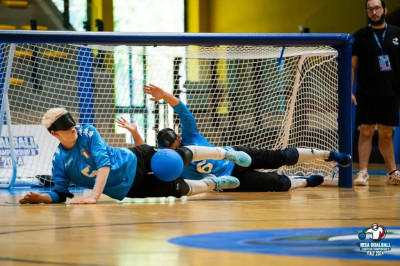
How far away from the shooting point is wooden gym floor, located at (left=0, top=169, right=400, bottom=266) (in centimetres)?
291

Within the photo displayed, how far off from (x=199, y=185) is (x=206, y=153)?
0.97 ft

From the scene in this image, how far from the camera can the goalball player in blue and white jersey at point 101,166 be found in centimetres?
534

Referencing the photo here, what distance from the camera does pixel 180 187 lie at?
588 cm

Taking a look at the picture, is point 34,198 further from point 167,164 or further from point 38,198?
point 167,164

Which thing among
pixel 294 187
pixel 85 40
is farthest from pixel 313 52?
pixel 85 40

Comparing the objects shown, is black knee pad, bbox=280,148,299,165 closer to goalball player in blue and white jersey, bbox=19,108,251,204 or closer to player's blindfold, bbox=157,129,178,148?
goalball player in blue and white jersey, bbox=19,108,251,204

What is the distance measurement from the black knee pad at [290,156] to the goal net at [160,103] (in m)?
1.25

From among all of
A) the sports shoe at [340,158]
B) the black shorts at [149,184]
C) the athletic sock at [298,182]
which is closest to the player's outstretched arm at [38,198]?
the black shorts at [149,184]

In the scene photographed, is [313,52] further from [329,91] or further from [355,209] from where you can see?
[355,209]

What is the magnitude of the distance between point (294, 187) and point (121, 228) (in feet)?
10.8

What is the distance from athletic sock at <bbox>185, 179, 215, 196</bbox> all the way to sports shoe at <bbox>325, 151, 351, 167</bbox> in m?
1.19

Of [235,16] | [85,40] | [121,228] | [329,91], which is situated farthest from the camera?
[235,16]

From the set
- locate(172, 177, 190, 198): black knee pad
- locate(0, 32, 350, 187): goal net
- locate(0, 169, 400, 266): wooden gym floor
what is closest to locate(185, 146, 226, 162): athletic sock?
locate(172, 177, 190, 198): black knee pad

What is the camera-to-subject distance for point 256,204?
5.50 meters
